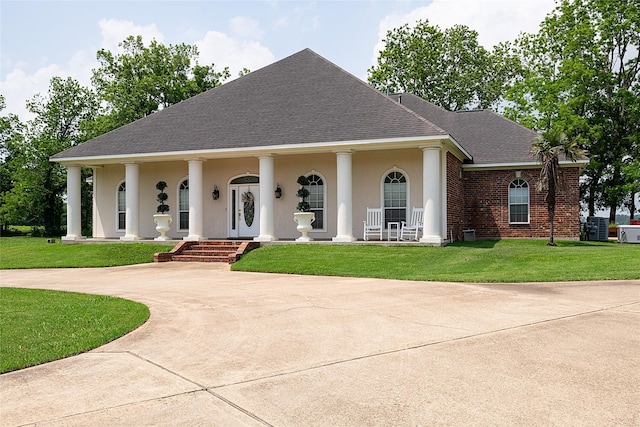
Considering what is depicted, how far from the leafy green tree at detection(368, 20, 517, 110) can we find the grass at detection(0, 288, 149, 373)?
35.3 metres

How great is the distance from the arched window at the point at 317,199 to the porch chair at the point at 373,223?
76.8 inches

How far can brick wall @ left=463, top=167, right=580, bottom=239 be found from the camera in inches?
818

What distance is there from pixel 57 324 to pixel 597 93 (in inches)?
1340

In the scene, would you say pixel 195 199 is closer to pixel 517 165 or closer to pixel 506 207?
pixel 506 207

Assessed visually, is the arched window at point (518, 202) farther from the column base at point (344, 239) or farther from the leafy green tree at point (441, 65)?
the leafy green tree at point (441, 65)

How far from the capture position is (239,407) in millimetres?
3682

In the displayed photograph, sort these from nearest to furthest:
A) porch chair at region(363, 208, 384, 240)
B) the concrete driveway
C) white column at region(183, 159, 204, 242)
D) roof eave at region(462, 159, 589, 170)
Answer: the concrete driveway
porch chair at region(363, 208, 384, 240)
white column at region(183, 159, 204, 242)
roof eave at region(462, 159, 589, 170)

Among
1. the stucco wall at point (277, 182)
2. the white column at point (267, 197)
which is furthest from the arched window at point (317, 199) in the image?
the white column at point (267, 197)

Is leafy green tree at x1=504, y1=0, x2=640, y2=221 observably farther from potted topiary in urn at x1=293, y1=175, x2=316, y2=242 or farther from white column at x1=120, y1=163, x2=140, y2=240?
white column at x1=120, y1=163, x2=140, y2=240

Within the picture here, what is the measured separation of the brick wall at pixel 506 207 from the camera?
20766mm

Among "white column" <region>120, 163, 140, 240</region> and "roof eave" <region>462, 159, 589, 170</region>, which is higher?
"roof eave" <region>462, 159, 589, 170</region>

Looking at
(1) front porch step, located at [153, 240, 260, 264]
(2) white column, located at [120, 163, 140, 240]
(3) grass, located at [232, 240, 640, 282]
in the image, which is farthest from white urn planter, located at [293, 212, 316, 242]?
(2) white column, located at [120, 163, 140, 240]

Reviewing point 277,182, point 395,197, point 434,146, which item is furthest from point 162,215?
point 434,146

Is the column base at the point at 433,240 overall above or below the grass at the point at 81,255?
above
